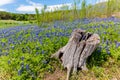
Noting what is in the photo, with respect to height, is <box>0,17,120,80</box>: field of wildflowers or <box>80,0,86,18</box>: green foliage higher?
<box>80,0,86,18</box>: green foliage

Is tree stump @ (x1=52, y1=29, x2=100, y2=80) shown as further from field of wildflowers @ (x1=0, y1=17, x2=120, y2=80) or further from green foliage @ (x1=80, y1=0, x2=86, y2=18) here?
green foliage @ (x1=80, y1=0, x2=86, y2=18)

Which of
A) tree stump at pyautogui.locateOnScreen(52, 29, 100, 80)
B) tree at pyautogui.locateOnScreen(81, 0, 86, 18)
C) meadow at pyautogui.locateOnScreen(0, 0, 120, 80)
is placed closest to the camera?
meadow at pyautogui.locateOnScreen(0, 0, 120, 80)

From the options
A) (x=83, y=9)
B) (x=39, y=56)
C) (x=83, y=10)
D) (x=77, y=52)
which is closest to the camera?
(x=77, y=52)

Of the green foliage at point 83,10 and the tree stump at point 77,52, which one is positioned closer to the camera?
the tree stump at point 77,52

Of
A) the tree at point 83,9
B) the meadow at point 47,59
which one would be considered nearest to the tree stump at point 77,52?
the meadow at point 47,59

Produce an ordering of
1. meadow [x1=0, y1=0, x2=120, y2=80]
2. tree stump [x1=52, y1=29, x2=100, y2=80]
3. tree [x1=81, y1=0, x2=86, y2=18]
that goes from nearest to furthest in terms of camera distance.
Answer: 1. meadow [x1=0, y1=0, x2=120, y2=80]
2. tree stump [x1=52, y1=29, x2=100, y2=80]
3. tree [x1=81, y1=0, x2=86, y2=18]

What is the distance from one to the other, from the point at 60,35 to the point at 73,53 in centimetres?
157

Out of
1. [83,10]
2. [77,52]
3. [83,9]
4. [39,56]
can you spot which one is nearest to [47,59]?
[39,56]

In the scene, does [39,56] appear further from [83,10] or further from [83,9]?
[83,10]

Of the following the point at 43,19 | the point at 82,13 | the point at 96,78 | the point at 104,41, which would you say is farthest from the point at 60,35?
the point at 82,13

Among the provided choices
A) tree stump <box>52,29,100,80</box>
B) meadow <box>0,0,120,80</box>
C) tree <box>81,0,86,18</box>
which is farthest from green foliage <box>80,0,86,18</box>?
tree stump <box>52,29,100,80</box>

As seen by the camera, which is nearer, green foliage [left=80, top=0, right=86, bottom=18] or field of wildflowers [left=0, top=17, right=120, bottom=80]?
field of wildflowers [left=0, top=17, right=120, bottom=80]

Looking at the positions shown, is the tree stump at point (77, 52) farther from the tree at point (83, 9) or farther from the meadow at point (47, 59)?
the tree at point (83, 9)

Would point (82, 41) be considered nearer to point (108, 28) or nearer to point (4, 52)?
point (4, 52)
